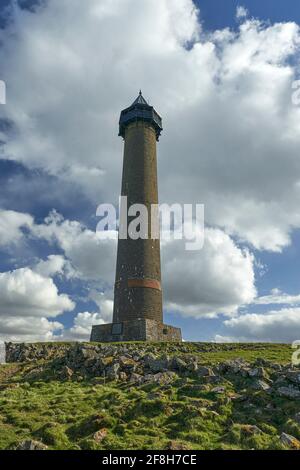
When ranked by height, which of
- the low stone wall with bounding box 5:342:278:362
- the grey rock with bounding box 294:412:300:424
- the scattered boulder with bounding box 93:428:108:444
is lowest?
the scattered boulder with bounding box 93:428:108:444

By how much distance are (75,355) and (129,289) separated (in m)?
19.4

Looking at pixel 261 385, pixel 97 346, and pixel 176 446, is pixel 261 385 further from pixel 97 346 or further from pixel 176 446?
pixel 97 346

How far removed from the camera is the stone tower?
149 feet

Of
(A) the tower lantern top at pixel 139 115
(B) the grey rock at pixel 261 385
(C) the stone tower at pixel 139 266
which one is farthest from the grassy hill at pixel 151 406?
(A) the tower lantern top at pixel 139 115

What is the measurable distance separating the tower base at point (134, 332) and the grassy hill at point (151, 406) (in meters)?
17.1

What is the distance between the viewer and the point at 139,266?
156 ft

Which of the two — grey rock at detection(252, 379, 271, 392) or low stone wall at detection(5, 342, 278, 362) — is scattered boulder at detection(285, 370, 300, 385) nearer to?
grey rock at detection(252, 379, 271, 392)

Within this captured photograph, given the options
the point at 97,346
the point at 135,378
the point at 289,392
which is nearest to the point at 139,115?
the point at 97,346

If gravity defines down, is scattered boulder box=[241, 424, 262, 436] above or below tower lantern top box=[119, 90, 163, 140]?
below

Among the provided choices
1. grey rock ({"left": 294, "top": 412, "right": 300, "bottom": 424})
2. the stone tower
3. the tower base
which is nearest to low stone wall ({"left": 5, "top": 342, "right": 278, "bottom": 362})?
the tower base

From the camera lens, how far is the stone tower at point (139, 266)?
4550 centimetres

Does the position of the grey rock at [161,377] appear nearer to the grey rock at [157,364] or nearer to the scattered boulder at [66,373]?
the grey rock at [157,364]

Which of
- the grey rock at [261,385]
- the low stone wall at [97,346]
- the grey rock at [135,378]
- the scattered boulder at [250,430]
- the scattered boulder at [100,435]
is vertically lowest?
the scattered boulder at [100,435]

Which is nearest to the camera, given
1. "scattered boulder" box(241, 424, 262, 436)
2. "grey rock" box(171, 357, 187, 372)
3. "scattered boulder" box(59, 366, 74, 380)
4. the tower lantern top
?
"scattered boulder" box(241, 424, 262, 436)
